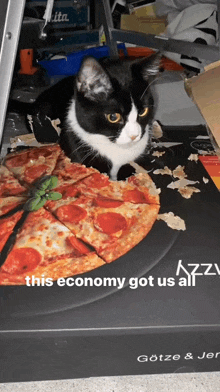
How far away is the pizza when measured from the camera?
71 centimetres

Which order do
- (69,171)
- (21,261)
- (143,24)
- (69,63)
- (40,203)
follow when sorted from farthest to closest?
(143,24)
(69,63)
(69,171)
(40,203)
(21,261)

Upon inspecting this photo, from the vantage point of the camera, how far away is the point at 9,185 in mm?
883

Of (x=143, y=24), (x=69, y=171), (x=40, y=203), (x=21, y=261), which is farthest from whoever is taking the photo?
(x=143, y=24)

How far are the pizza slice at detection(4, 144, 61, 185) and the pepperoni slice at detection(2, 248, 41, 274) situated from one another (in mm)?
226

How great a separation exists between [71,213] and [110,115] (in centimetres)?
27

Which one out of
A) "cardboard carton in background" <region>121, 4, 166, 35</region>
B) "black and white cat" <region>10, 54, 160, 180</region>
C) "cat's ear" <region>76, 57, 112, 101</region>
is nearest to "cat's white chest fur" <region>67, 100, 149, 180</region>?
"black and white cat" <region>10, 54, 160, 180</region>

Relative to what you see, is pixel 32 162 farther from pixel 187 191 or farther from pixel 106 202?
pixel 187 191

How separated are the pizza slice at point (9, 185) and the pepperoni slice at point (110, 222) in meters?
0.21

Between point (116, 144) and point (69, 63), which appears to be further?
point (69, 63)

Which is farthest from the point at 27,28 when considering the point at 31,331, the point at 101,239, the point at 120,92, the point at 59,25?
the point at 59,25

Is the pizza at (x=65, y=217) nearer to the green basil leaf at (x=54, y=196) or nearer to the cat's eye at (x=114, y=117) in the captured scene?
the green basil leaf at (x=54, y=196)

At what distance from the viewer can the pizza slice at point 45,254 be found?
687 mm

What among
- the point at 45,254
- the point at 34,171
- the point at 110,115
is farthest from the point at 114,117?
the point at 45,254

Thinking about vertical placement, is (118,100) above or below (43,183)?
above
